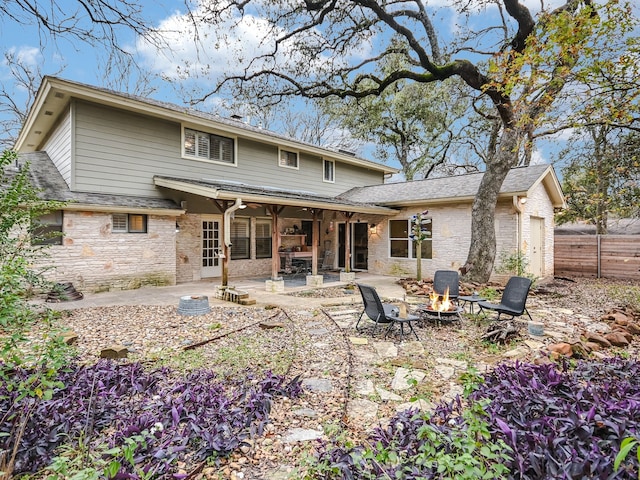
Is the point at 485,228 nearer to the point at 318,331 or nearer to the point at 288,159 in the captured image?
the point at 318,331

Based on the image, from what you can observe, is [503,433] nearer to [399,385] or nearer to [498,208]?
[399,385]

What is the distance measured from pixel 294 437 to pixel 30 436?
195 centimetres

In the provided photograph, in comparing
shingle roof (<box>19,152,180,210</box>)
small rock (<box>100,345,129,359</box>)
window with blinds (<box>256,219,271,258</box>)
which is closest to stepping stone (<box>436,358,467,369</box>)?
small rock (<box>100,345,129,359</box>)

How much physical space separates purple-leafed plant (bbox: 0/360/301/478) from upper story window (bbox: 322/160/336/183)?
12.0 metres

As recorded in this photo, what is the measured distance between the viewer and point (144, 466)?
86.7 inches

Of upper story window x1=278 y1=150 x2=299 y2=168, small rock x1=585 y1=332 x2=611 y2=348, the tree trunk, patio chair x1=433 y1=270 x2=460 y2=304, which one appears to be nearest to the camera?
small rock x1=585 y1=332 x2=611 y2=348

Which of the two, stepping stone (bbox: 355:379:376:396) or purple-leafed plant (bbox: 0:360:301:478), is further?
stepping stone (bbox: 355:379:376:396)

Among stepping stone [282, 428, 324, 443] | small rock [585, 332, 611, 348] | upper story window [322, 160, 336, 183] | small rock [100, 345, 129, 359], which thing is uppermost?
upper story window [322, 160, 336, 183]

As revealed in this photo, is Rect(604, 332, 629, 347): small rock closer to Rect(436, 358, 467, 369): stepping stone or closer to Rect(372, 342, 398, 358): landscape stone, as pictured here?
Rect(436, 358, 467, 369): stepping stone

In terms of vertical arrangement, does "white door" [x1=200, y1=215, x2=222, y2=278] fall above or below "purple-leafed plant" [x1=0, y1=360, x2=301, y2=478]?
above

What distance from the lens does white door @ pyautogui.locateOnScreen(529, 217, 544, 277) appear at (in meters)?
11.3

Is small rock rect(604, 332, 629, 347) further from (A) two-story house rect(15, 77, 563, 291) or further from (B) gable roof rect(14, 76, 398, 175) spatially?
(B) gable roof rect(14, 76, 398, 175)

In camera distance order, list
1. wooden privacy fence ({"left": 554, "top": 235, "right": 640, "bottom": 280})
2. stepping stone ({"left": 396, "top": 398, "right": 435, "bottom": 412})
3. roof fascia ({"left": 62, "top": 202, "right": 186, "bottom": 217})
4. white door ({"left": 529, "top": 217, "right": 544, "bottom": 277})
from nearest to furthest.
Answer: stepping stone ({"left": 396, "top": 398, "right": 435, "bottom": 412}), roof fascia ({"left": 62, "top": 202, "right": 186, "bottom": 217}), white door ({"left": 529, "top": 217, "right": 544, "bottom": 277}), wooden privacy fence ({"left": 554, "top": 235, "right": 640, "bottom": 280})

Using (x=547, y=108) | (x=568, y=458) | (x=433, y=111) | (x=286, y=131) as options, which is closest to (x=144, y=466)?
(x=568, y=458)
